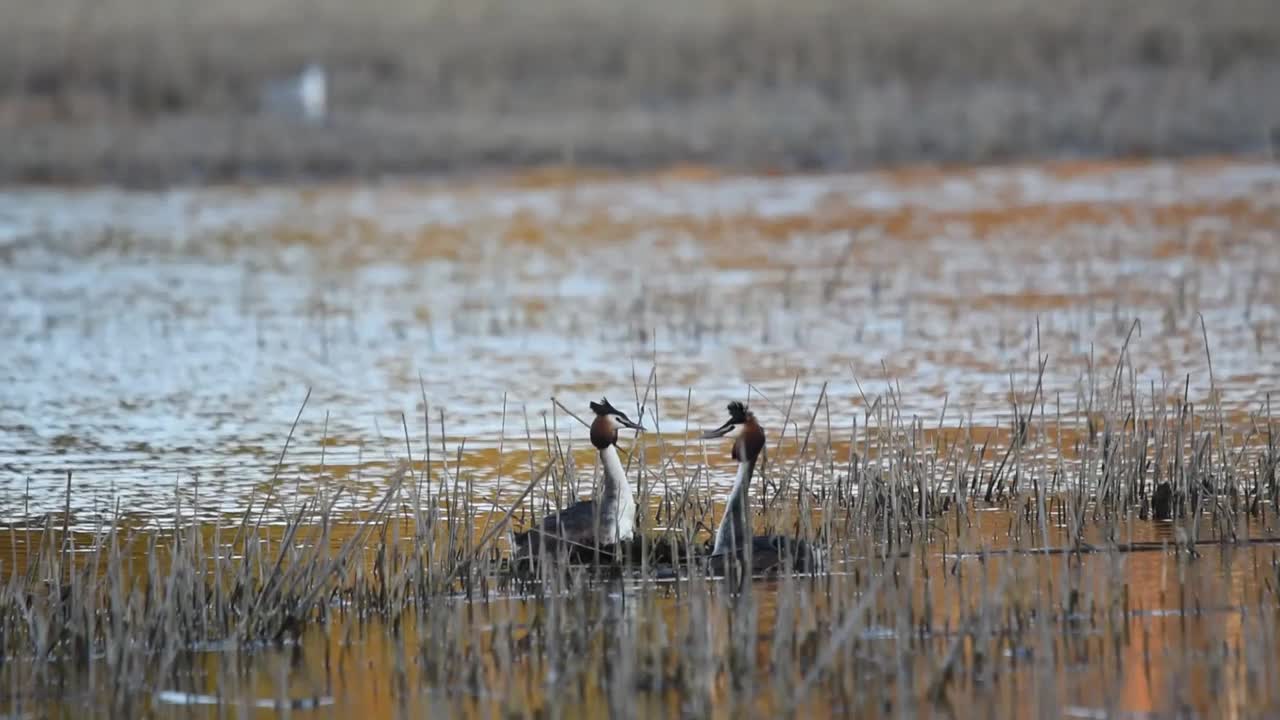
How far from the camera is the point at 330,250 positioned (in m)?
24.7

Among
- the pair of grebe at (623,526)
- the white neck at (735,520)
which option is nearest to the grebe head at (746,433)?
the pair of grebe at (623,526)

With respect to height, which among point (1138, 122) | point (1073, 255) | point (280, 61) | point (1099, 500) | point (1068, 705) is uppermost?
point (280, 61)

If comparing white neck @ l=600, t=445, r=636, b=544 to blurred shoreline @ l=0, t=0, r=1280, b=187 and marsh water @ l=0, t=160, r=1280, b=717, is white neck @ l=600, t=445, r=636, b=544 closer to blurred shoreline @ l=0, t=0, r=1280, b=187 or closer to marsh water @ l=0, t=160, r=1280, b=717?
marsh water @ l=0, t=160, r=1280, b=717

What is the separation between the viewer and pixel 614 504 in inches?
355

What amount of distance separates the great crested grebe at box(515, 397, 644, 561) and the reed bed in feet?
0.36

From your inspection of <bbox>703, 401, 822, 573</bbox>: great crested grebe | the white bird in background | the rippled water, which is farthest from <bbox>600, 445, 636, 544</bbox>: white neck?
the white bird in background

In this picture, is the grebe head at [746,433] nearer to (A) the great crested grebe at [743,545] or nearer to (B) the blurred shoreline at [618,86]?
(A) the great crested grebe at [743,545]

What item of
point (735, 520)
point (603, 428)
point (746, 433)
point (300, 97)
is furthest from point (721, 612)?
point (300, 97)

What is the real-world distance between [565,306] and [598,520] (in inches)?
412

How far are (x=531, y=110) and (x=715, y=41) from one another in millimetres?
10449

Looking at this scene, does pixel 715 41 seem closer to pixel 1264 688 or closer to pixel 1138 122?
pixel 1138 122

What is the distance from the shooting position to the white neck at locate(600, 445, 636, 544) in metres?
8.98

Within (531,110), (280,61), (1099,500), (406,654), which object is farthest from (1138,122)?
(406,654)

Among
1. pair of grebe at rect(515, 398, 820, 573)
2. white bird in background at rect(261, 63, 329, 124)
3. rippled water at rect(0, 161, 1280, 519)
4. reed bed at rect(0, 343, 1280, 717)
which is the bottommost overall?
reed bed at rect(0, 343, 1280, 717)
